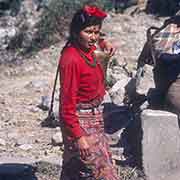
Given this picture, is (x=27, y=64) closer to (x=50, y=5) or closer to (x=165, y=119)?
(x=50, y=5)

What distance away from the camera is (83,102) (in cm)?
451

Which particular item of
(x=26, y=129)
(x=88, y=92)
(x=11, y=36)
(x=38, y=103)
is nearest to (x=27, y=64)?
(x=11, y=36)

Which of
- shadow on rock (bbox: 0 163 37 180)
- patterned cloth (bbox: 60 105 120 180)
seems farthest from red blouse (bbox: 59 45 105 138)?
shadow on rock (bbox: 0 163 37 180)

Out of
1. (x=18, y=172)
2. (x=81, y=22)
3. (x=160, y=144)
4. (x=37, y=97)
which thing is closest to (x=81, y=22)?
Result: (x=81, y=22)

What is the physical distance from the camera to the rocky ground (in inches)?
266

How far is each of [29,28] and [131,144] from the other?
542cm

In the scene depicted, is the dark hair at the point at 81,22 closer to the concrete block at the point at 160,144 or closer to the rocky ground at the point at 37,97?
the concrete block at the point at 160,144

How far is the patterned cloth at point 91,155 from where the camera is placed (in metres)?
4.48

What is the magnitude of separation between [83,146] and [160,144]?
170cm

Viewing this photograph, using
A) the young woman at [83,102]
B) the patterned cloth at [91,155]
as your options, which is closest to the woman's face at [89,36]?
the young woman at [83,102]

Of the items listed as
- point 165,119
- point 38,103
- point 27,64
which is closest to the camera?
point 165,119

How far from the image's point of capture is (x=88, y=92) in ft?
14.8

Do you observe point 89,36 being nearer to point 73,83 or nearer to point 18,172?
point 73,83

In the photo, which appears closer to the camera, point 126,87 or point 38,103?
point 126,87
